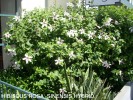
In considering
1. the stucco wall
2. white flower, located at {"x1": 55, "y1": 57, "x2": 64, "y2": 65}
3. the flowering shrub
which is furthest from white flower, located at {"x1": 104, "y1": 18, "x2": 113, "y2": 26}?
the stucco wall

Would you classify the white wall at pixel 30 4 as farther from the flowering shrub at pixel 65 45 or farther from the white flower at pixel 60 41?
the white flower at pixel 60 41

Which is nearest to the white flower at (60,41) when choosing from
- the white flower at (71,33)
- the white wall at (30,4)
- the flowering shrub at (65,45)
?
the flowering shrub at (65,45)

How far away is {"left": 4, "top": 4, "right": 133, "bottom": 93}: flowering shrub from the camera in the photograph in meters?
4.17

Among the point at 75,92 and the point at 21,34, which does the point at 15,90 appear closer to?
the point at 75,92

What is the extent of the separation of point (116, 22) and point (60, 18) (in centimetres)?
107

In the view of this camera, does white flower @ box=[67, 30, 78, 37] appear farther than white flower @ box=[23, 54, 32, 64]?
Yes

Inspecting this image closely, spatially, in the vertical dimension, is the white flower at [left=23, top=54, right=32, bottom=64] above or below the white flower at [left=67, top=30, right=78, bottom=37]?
below

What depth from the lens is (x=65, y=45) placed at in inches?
165

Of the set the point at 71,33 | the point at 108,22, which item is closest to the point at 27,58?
the point at 71,33

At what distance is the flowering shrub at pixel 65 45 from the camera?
13.7 feet

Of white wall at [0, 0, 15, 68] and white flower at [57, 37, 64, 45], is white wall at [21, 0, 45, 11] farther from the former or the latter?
white flower at [57, 37, 64, 45]

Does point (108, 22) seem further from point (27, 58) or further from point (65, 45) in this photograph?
point (27, 58)

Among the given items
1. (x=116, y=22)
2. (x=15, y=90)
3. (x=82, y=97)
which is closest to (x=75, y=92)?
(x=82, y=97)

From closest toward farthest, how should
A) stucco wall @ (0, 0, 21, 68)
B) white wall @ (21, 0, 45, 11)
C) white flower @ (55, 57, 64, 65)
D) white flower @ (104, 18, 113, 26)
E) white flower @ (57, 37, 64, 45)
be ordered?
white flower @ (55, 57, 64, 65) → white flower @ (57, 37, 64, 45) → white flower @ (104, 18, 113, 26) → stucco wall @ (0, 0, 21, 68) → white wall @ (21, 0, 45, 11)
